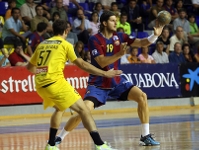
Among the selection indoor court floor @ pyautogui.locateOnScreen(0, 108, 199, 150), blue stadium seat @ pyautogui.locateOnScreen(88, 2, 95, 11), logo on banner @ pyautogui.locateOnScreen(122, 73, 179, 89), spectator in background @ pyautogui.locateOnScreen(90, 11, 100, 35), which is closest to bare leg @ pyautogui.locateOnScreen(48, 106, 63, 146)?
indoor court floor @ pyautogui.locateOnScreen(0, 108, 199, 150)

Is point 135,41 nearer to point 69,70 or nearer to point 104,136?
point 104,136

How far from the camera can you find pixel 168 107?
70.0 ft

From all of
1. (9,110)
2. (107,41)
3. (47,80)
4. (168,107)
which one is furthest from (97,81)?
(168,107)

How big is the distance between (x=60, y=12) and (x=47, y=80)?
1335 centimetres

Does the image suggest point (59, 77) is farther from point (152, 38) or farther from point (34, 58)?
point (152, 38)

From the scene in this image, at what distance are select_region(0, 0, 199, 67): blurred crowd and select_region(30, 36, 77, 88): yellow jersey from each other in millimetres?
9215

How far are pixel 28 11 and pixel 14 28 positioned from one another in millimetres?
1285

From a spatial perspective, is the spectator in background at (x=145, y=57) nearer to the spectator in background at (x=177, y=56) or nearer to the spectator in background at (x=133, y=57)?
the spectator in background at (x=133, y=57)

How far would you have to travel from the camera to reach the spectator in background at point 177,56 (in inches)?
890

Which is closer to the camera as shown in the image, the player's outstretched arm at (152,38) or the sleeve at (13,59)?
the player's outstretched arm at (152,38)

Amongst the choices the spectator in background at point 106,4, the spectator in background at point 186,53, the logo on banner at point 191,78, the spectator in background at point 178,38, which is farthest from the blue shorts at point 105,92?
the spectator in background at point 106,4

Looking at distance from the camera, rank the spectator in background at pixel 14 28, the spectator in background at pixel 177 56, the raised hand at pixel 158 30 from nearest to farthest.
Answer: the raised hand at pixel 158 30 < the spectator in background at pixel 14 28 < the spectator in background at pixel 177 56

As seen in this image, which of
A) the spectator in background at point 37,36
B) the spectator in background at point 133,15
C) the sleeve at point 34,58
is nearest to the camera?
the sleeve at point 34,58

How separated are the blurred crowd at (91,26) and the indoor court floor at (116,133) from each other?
3.24 meters
